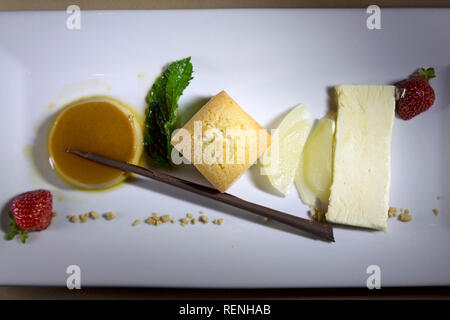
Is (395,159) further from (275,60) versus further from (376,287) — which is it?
(275,60)

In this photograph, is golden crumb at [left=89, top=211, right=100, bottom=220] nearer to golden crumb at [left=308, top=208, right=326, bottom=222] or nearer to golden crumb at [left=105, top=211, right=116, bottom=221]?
golden crumb at [left=105, top=211, right=116, bottom=221]

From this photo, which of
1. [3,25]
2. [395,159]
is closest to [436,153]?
[395,159]

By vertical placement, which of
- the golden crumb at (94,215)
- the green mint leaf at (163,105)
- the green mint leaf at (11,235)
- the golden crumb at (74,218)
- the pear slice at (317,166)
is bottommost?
the green mint leaf at (11,235)

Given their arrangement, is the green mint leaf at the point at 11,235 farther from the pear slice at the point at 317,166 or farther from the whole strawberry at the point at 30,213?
the pear slice at the point at 317,166

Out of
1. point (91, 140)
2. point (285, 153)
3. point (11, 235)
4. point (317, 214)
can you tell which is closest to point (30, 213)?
point (11, 235)

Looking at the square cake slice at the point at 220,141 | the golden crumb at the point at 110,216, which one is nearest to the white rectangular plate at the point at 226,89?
the golden crumb at the point at 110,216

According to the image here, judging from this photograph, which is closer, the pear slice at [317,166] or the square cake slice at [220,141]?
the square cake slice at [220,141]
